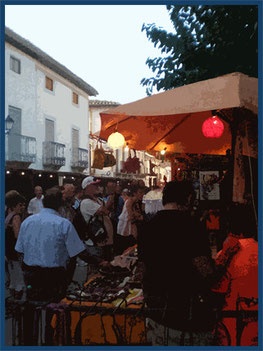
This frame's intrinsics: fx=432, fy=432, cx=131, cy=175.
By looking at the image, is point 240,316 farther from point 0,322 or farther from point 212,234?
point 212,234

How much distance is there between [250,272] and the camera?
9.91ft

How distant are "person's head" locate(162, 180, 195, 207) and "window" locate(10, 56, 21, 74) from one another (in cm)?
1991

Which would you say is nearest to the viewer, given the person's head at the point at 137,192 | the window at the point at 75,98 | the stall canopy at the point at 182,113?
the stall canopy at the point at 182,113

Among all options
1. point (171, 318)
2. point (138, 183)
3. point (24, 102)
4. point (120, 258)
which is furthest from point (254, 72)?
point (24, 102)

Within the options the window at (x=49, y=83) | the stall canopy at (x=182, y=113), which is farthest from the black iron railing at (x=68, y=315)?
the window at (x=49, y=83)

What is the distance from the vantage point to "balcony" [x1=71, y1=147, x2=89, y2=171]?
2804 centimetres

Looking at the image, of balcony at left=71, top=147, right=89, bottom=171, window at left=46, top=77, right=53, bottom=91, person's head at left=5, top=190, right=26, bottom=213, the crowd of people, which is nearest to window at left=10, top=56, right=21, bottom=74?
window at left=46, top=77, right=53, bottom=91

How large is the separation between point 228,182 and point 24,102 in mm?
18890

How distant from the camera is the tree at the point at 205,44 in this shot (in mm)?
7719

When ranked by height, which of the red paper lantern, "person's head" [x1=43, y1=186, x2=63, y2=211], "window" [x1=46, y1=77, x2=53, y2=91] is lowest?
"person's head" [x1=43, y1=186, x2=63, y2=211]

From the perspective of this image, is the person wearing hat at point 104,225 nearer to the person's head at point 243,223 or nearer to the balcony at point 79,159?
the person's head at point 243,223

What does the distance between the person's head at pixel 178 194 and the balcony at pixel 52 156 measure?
21798 millimetres

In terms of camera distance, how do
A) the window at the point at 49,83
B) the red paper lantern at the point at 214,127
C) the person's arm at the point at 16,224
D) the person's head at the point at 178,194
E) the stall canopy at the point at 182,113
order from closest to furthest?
the person's head at the point at 178,194 < the stall canopy at the point at 182,113 < the red paper lantern at the point at 214,127 < the person's arm at the point at 16,224 < the window at the point at 49,83

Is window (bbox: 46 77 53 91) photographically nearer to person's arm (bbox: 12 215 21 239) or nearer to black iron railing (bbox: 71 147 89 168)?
black iron railing (bbox: 71 147 89 168)
